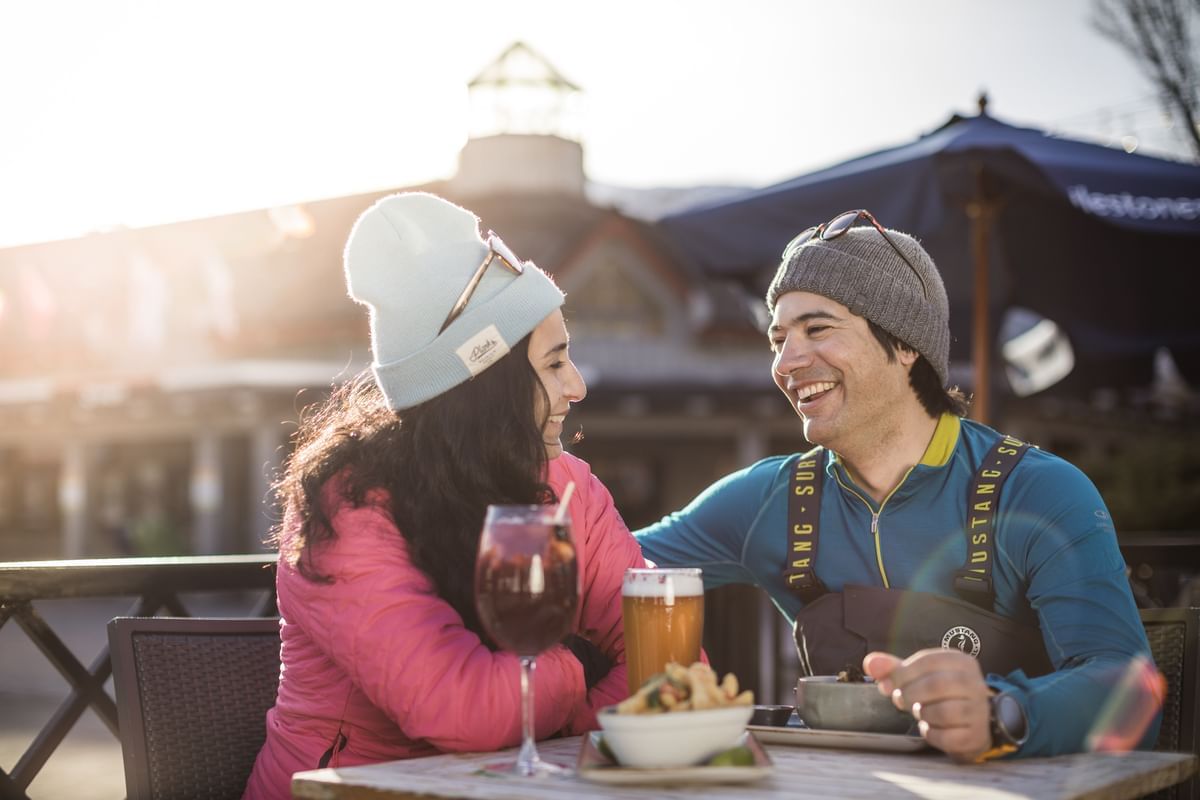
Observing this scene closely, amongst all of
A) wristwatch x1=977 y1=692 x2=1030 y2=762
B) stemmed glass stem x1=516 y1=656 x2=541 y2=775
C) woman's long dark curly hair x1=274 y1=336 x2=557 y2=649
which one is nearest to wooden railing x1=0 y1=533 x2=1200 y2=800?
Result: woman's long dark curly hair x1=274 y1=336 x2=557 y2=649

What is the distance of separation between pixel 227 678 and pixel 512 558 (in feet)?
3.90

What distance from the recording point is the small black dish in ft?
7.53

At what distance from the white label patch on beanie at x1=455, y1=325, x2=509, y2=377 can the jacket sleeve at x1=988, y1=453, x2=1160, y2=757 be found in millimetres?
1002

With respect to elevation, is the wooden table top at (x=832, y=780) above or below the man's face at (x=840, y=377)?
below

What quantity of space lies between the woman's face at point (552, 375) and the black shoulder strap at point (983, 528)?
82cm

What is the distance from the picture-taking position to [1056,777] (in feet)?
5.80

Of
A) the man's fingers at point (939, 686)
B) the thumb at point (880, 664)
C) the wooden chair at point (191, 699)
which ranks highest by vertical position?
the thumb at point (880, 664)

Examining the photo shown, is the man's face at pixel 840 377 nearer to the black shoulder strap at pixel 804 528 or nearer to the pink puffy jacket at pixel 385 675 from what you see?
the black shoulder strap at pixel 804 528

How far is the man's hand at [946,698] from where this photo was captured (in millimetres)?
1857

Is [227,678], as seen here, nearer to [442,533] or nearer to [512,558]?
[442,533]

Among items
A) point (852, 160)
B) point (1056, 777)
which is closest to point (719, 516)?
point (1056, 777)

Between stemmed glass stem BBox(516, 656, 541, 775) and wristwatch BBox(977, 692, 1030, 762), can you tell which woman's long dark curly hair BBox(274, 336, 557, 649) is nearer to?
stemmed glass stem BBox(516, 656, 541, 775)

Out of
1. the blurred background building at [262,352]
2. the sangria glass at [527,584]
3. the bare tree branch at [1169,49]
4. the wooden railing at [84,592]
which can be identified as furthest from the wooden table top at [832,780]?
the blurred background building at [262,352]

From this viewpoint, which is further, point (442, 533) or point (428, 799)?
point (442, 533)
